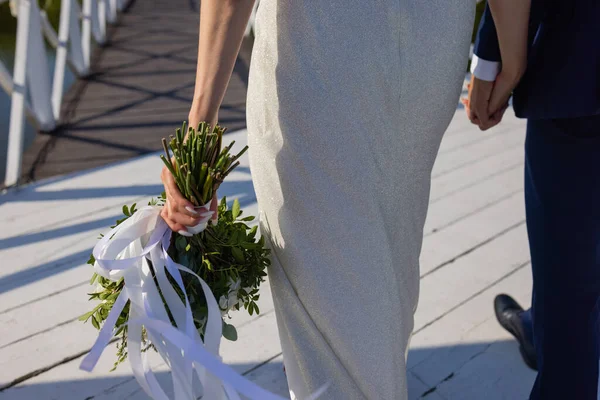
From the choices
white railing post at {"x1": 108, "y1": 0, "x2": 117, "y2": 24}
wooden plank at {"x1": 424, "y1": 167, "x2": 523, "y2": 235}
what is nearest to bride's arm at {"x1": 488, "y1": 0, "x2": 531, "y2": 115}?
wooden plank at {"x1": 424, "y1": 167, "x2": 523, "y2": 235}

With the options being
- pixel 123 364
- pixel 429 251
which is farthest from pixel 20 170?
pixel 429 251

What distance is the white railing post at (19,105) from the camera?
2.79 m

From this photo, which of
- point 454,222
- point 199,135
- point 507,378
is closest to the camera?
point 199,135

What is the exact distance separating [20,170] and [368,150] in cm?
226

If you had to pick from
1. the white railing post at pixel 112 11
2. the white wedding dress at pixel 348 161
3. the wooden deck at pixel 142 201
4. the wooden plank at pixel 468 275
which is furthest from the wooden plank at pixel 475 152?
the white railing post at pixel 112 11

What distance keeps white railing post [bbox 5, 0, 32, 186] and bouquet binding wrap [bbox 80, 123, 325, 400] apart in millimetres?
1887

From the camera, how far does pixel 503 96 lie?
129 centimetres

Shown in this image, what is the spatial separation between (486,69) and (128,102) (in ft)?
10.3

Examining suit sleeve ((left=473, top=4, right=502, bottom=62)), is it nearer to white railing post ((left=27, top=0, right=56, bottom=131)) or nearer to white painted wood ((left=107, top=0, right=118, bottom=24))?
white railing post ((left=27, top=0, right=56, bottom=131))

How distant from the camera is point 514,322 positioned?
1802 mm

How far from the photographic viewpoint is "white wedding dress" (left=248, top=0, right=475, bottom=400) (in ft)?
3.30

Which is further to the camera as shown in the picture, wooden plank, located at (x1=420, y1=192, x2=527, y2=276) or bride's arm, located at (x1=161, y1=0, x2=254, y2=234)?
wooden plank, located at (x1=420, y1=192, x2=527, y2=276)

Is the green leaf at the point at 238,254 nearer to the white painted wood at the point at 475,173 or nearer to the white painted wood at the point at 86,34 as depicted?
the white painted wood at the point at 475,173

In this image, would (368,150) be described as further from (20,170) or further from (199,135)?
(20,170)
